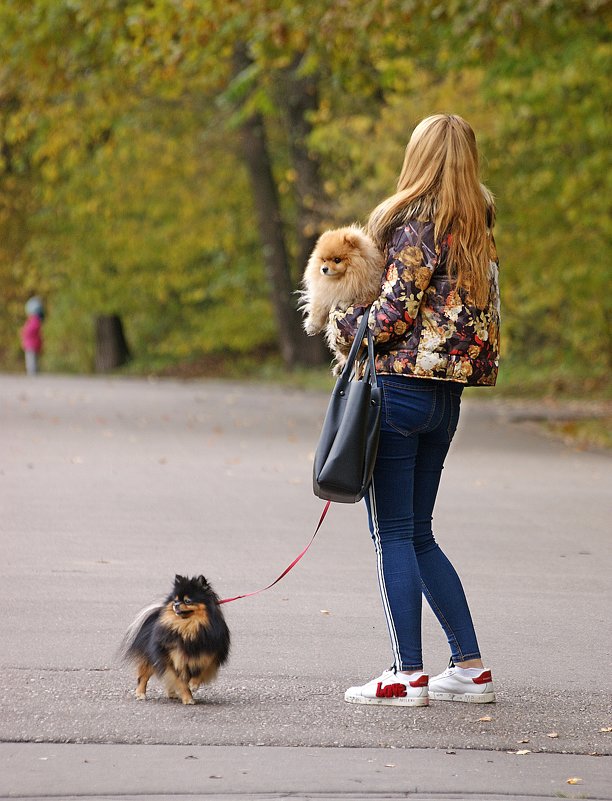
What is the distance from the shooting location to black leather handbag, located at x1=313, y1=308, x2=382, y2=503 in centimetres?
512

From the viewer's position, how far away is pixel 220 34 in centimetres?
1673

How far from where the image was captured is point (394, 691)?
208 inches

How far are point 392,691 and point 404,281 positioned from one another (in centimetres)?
144

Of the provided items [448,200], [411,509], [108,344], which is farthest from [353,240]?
[108,344]

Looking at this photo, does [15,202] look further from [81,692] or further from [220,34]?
[81,692]

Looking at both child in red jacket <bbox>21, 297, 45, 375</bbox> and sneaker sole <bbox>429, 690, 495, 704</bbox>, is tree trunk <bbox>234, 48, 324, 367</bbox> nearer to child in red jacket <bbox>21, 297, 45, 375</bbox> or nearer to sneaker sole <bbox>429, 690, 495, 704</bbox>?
child in red jacket <bbox>21, 297, 45, 375</bbox>

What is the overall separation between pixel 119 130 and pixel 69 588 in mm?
23822

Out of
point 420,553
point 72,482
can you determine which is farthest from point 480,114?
point 420,553

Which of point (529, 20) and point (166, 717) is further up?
point (529, 20)

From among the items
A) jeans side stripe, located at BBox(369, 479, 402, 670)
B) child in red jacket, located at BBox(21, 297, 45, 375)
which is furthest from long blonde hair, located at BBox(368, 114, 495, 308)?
child in red jacket, located at BBox(21, 297, 45, 375)

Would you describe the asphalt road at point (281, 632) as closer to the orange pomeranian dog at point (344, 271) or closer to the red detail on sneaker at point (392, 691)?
the red detail on sneaker at point (392, 691)

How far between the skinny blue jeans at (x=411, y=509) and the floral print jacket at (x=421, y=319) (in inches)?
3.4

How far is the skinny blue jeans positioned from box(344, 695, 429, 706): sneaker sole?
0.11m

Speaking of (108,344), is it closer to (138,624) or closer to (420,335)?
(138,624)
